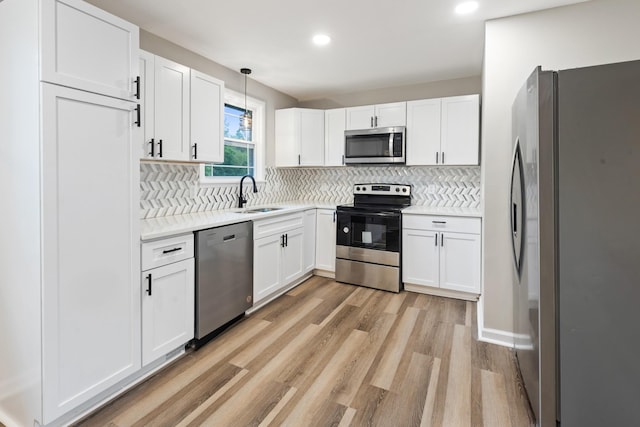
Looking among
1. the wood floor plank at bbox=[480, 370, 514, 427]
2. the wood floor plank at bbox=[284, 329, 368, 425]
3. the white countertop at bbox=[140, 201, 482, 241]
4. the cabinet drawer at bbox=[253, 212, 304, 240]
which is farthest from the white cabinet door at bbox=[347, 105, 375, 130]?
the wood floor plank at bbox=[480, 370, 514, 427]

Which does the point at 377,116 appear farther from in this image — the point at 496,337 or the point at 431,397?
the point at 431,397

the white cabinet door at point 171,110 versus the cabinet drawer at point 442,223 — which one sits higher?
the white cabinet door at point 171,110

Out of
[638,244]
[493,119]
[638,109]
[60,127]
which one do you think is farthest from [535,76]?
[60,127]

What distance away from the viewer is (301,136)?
4.38 meters

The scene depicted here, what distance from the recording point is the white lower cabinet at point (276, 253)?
3127 mm

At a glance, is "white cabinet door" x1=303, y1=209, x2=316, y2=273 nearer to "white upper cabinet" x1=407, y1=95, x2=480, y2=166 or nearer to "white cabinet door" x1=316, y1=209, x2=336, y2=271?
"white cabinet door" x1=316, y1=209, x2=336, y2=271

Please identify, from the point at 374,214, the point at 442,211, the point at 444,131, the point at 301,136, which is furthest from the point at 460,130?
the point at 301,136

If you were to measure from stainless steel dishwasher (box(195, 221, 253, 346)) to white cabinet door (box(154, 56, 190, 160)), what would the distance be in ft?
2.36

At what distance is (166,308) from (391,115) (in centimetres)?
315

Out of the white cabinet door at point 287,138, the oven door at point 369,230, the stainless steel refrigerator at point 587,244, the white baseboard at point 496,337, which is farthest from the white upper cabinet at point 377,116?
the stainless steel refrigerator at point 587,244

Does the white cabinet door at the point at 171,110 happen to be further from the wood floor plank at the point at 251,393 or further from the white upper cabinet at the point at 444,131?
the white upper cabinet at the point at 444,131

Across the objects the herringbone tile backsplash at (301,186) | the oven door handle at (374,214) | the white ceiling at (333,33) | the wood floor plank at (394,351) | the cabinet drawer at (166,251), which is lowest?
the wood floor plank at (394,351)

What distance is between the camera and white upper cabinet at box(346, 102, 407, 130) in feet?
12.9

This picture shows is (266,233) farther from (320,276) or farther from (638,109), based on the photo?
(638,109)
